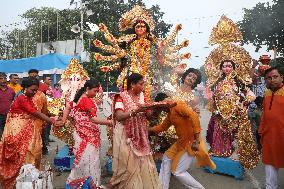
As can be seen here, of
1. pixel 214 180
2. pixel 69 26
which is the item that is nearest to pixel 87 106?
pixel 214 180

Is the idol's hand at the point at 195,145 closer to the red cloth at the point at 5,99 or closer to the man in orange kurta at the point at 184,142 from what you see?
the man in orange kurta at the point at 184,142

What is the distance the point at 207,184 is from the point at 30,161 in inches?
106

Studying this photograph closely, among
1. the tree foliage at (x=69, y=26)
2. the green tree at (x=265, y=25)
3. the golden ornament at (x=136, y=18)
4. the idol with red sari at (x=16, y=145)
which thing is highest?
the tree foliage at (x=69, y=26)

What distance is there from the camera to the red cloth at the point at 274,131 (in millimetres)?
4652

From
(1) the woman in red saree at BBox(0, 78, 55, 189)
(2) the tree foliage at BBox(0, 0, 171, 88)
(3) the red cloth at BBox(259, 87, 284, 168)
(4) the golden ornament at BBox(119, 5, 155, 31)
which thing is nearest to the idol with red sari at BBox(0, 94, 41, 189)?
(1) the woman in red saree at BBox(0, 78, 55, 189)

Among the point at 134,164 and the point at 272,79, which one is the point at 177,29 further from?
the point at 134,164

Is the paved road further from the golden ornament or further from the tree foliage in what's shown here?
the tree foliage

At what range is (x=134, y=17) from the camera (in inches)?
263

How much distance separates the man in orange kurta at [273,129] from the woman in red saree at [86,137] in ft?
6.80

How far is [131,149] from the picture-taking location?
406 cm

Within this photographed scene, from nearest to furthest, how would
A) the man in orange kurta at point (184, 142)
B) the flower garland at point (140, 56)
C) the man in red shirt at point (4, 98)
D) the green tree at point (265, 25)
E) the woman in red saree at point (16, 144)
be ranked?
the man in orange kurta at point (184, 142)
the woman in red saree at point (16, 144)
the flower garland at point (140, 56)
the man in red shirt at point (4, 98)
the green tree at point (265, 25)

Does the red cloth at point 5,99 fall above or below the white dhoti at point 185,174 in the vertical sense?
above

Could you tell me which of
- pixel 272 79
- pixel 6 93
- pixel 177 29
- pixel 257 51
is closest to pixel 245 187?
pixel 272 79

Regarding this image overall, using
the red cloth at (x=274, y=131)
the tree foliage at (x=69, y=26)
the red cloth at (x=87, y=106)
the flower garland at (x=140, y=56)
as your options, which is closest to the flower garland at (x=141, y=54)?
the flower garland at (x=140, y=56)
